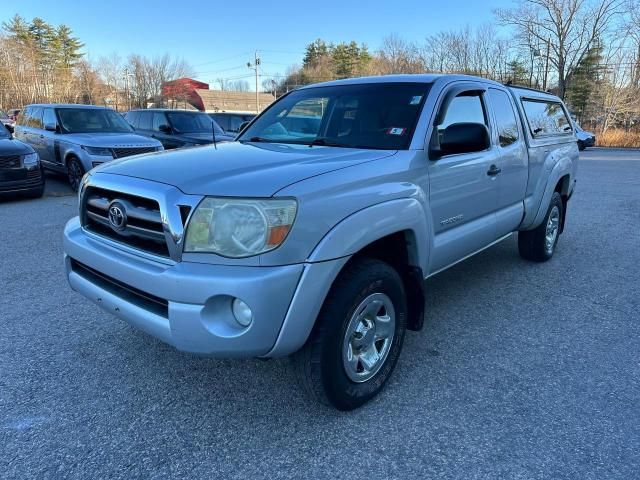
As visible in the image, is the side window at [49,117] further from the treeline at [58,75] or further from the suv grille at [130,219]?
the treeline at [58,75]

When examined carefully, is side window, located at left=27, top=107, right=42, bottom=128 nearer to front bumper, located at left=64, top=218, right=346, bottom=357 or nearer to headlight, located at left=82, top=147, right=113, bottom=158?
headlight, located at left=82, top=147, right=113, bottom=158

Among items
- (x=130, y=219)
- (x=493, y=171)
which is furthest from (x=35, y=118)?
(x=493, y=171)

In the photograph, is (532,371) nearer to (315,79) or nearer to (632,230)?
(632,230)

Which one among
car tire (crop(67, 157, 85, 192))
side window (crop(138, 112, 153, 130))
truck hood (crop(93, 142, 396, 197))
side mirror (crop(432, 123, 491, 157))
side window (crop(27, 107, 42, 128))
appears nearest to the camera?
truck hood (crop(93, 142, 396, 197))

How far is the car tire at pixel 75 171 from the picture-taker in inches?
363

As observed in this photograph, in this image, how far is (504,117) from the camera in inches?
162

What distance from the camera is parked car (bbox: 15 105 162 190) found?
9039 millimetres

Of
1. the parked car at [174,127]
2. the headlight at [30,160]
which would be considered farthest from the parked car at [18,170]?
the parked car at [174,127]

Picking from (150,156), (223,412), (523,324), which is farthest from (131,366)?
(523,324)

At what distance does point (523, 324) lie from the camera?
12.3 feet

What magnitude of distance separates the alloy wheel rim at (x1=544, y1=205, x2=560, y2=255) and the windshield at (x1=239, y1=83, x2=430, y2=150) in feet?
9.27

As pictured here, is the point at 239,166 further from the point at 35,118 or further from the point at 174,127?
the point at 35,118

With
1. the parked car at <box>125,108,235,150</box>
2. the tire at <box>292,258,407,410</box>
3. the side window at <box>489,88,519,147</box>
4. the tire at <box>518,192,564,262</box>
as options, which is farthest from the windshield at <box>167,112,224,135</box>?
the tire at <box>292,258,407,410</box>

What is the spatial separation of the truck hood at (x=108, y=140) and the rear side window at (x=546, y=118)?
289 inches
